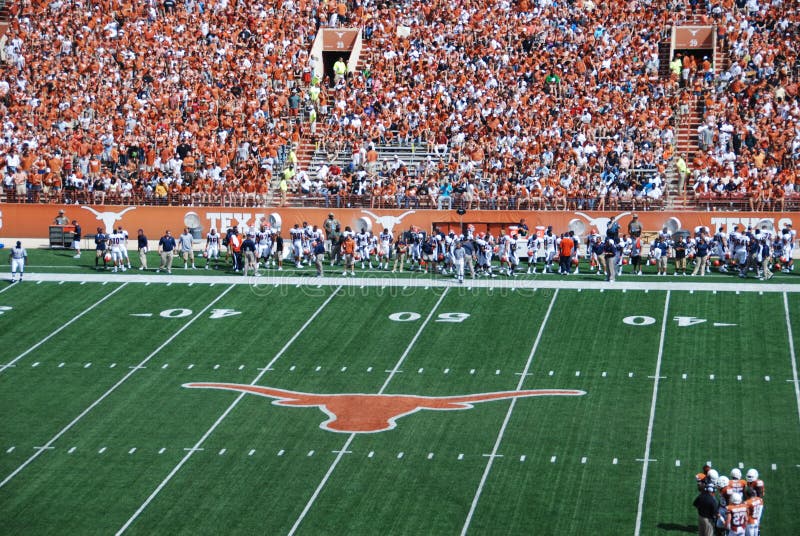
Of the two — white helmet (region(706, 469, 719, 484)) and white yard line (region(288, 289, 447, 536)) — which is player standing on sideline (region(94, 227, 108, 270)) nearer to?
white yard line (region(288, 289, 447, 536))

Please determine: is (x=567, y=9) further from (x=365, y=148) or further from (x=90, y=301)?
(x=90, y=301)

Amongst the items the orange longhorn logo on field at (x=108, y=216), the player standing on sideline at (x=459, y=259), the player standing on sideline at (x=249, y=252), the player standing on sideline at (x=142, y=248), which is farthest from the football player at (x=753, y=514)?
the orange longhorn logo on field at (x=108, y=216)

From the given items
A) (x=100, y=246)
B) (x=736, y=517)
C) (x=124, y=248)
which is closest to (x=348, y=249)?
(x=124, y=248)

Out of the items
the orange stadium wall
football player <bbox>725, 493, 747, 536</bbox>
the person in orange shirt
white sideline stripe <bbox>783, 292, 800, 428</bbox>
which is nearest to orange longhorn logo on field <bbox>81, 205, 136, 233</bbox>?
the orange stadium wall

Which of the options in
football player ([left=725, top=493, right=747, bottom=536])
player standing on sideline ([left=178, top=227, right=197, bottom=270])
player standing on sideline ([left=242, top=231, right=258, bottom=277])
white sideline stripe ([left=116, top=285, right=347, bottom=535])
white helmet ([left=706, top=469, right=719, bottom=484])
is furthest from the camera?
player standing on sideline ([left=178, top=227, right=197, bottom=270])

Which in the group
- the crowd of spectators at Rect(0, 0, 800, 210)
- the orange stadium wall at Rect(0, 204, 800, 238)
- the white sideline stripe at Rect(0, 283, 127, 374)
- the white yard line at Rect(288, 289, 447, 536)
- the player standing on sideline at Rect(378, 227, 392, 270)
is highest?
the crowd of spectators at Rect(0, 0, 800, 210)

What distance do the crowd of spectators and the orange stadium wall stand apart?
0.33 meters

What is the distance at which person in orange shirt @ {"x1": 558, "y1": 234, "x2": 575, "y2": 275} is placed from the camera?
121ft

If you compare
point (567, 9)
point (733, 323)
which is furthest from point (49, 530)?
point (567, 9)

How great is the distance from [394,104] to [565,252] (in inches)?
415

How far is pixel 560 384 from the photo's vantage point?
29.0 m

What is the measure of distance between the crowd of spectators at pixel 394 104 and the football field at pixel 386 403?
6.26m

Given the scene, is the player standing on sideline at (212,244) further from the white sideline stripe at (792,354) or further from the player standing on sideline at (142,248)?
the white sideline stripe at (792,354)

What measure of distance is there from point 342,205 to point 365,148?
309cm
